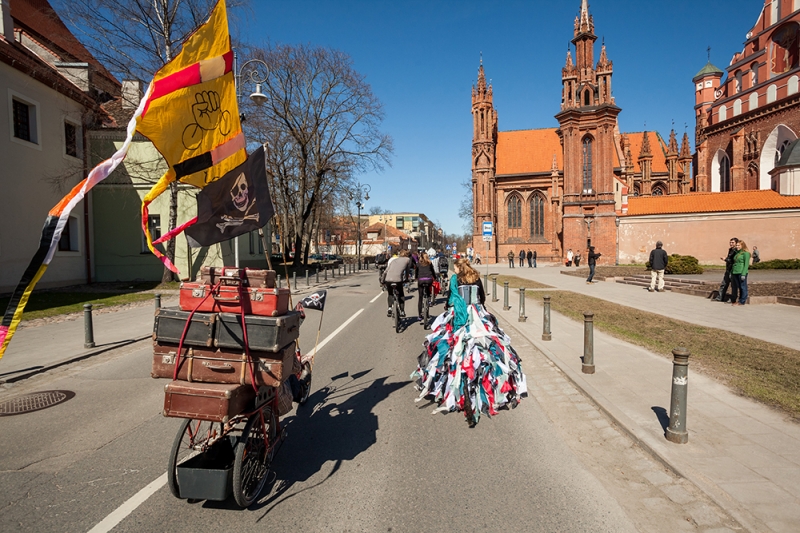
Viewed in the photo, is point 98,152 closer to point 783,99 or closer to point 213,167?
point 213,167

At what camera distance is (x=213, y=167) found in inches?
173

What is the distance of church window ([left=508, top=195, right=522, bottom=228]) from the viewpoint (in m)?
57.9

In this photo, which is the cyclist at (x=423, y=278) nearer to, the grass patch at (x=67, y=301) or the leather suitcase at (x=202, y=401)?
the leather suitcase at (x=202, y=401)

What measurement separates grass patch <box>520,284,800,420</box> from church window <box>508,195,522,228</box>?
44.3 metres

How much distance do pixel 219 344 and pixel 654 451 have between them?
397 cm

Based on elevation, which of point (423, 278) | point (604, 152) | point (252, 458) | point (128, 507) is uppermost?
point (604, 152)

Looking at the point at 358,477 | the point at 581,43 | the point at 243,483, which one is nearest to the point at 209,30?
the point at 243,483

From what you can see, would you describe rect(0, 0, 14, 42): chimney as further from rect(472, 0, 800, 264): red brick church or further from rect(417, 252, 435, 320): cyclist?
rect(472, 0, 800, 264): red brick church

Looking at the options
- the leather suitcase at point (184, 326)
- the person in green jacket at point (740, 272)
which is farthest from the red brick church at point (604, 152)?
the leather suitcase at point (184, 326)

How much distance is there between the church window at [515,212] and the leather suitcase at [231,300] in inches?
2226

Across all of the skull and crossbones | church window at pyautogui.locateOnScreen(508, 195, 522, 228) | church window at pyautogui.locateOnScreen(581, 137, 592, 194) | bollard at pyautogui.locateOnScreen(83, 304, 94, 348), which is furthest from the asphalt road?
church window at pyautogui.locateOnScreen(508, 195, 522, 228)

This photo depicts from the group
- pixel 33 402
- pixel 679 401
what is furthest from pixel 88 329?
pixel 679 401

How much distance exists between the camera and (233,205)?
13.8ft

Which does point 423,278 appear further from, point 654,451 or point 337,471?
point 337,471
